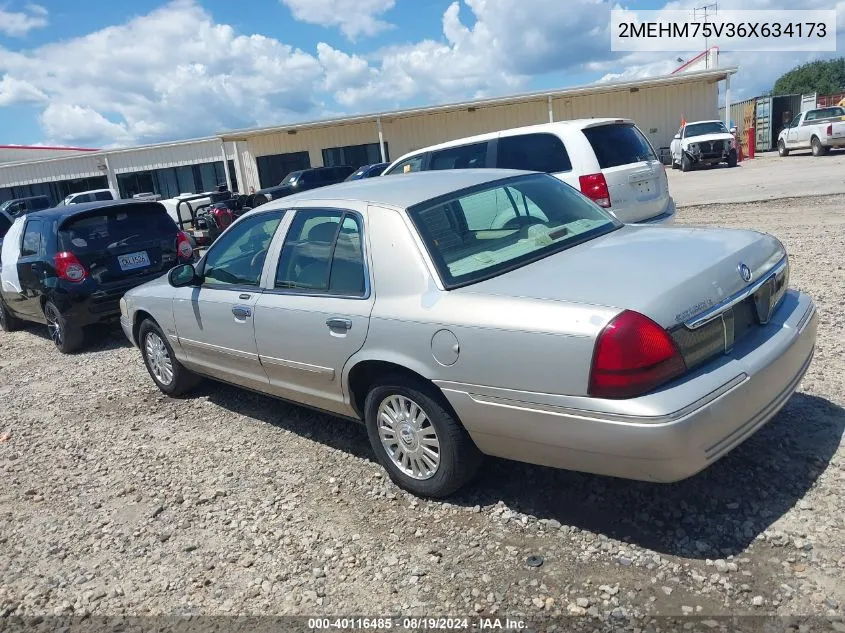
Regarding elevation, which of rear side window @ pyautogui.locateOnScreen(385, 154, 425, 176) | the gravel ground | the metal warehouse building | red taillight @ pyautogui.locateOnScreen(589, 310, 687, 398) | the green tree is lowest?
the gravel ground

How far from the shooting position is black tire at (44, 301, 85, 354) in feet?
24.9

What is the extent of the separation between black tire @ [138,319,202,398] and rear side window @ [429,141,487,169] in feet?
14.5

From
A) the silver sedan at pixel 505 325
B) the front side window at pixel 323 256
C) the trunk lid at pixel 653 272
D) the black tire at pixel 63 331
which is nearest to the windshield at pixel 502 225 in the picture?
the silver sedan at pixel 505 325

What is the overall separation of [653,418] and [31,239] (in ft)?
25.9

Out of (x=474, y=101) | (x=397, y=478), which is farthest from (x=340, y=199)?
(x=474, y=101)

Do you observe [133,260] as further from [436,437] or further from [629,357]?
[629,357]

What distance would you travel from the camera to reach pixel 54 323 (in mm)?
7863

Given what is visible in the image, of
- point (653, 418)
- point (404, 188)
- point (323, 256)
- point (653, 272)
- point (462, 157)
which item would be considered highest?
point (462, 157)

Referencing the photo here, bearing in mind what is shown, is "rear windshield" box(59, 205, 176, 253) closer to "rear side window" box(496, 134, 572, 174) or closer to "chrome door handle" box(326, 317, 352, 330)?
"rear side window" box(496, 134, 572, 174)

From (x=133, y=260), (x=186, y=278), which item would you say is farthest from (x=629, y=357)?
(x=133, y=260)

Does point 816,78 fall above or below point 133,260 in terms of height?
above

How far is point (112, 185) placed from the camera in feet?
127

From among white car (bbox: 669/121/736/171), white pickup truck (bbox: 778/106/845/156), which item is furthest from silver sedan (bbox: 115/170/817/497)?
white pickup truck (bbox: 778/106/845/156)

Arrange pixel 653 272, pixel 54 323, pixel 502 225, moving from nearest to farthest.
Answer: pixel 653 272, pixel 502 225, pixel 54 323
